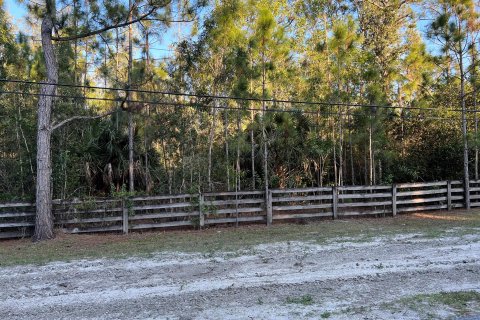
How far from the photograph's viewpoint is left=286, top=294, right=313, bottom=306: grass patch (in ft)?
14.0

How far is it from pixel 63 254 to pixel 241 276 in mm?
3998

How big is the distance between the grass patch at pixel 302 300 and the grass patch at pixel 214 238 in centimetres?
310

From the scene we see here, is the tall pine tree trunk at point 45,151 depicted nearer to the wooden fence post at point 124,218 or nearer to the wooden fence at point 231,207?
the wooden fence at point 231,207

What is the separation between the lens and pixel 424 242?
773cm

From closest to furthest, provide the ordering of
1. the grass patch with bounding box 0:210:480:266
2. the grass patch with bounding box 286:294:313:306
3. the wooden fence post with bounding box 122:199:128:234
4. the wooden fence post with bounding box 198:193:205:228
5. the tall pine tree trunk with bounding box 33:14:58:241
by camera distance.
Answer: the grass patch with bounding box 286:294:313:306 < the grass patch with bounding box 0:210:480:266 < the tall pine tree trunk with bounding box 33:14:58:241 < the wooden fence post with bounding box 122:199:128:234 < the wooden fence post with bounding box 198:193:205:228

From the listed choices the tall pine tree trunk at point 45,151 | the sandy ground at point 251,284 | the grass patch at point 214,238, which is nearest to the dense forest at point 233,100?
the tall pine tree trunk at point 45,151

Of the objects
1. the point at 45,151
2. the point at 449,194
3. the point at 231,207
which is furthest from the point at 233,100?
the point at 449,194

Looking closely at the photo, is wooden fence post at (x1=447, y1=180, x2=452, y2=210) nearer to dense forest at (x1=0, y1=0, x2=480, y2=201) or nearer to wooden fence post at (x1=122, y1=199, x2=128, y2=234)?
dense forest at (x1=0, y1=0, x2=480, y2=201)

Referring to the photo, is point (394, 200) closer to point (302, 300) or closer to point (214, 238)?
point (214, 238)

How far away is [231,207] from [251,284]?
6.35 metres

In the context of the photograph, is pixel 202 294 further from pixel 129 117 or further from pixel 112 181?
pixel 112 181

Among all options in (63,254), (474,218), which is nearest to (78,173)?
(63,254)

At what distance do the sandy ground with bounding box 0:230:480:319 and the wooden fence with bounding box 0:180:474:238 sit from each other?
3544 mm

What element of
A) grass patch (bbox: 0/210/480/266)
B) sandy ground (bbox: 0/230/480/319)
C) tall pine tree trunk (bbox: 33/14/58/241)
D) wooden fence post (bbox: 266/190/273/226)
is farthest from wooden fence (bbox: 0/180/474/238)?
sandy ground (bbox: 0/230/480/319)
